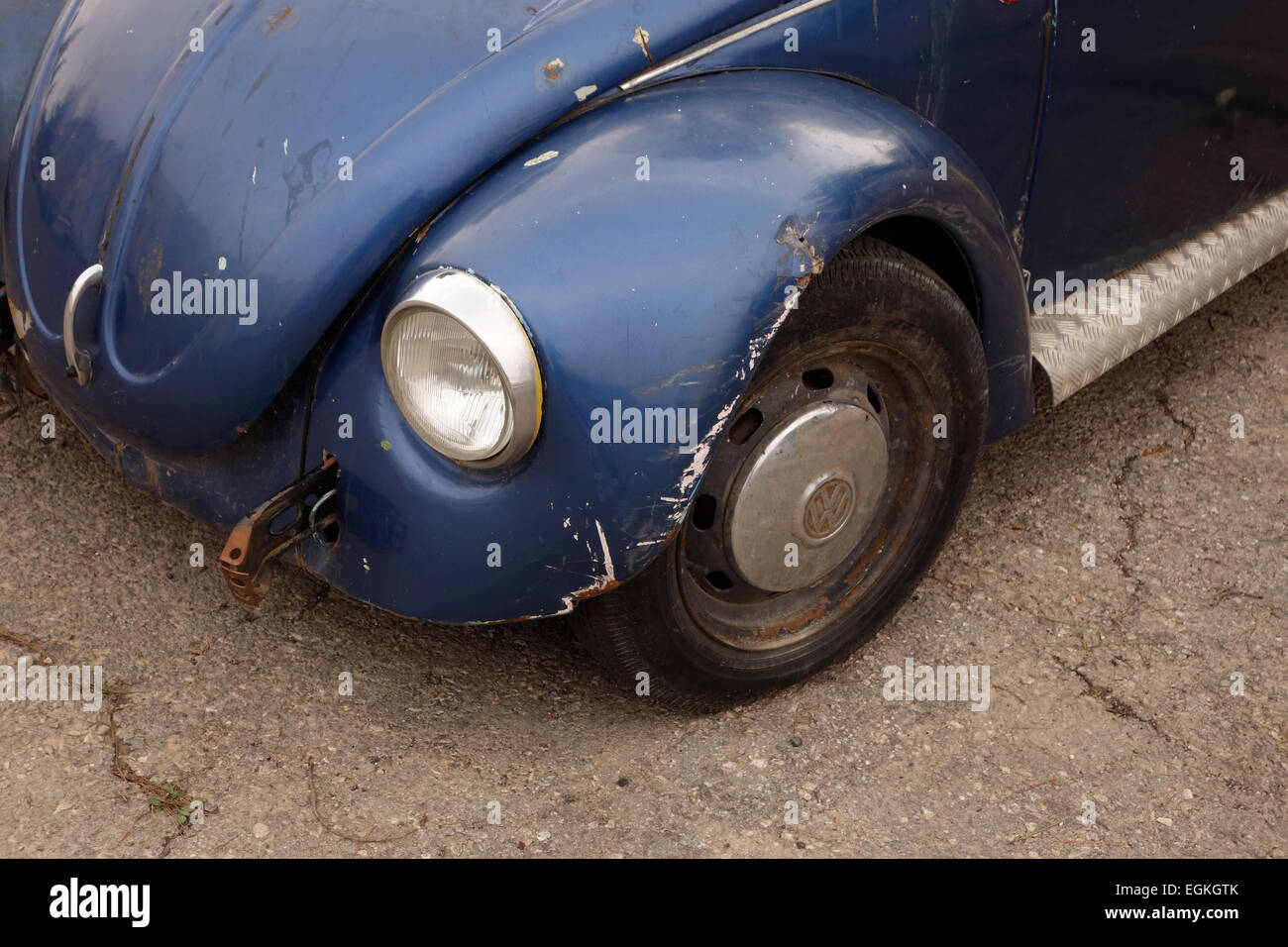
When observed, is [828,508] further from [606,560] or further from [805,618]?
[606,560]

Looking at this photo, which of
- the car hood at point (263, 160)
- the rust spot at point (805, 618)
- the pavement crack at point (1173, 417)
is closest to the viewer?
the car hood at point (263, 160)

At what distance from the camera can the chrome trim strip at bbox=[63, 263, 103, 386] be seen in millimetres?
1930

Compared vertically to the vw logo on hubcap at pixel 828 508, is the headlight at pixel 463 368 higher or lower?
higher

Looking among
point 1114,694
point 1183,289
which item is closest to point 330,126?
point 1114,694

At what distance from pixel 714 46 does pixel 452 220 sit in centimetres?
52

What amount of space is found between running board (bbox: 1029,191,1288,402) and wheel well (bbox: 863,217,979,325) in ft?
1.26

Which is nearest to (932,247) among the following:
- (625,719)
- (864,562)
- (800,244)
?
(800,244)

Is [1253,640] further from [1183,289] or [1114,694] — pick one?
[1183,289]

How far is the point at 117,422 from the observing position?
1.99m

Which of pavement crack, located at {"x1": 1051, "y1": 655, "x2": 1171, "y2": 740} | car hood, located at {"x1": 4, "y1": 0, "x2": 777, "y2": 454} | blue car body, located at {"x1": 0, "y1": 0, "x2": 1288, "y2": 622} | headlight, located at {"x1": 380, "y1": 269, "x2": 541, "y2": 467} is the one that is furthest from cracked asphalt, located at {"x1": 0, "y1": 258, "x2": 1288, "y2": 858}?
headlight, located at {"x1": 380, "y1": 269, "x2": 541, "y2": 467}

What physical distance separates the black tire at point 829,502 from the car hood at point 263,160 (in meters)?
0.50

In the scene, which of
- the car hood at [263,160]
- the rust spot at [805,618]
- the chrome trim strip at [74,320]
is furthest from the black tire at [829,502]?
the chrome trim strip at [74,320]

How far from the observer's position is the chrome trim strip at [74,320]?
76.0 inches

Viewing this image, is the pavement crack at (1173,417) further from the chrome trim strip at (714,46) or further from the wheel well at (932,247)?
the chrome trim strip at (714,46)
